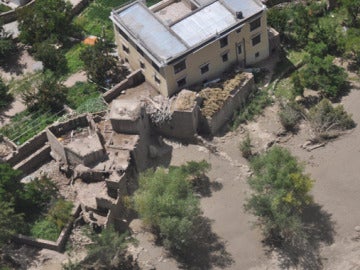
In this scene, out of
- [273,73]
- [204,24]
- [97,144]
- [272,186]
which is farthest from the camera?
[273,73]

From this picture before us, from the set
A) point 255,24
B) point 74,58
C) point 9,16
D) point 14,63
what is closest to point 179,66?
point 255,24

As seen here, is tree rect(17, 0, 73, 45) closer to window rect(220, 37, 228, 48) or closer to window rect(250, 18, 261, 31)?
window rect(220, 37, 228, 48)

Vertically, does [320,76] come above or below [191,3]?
below

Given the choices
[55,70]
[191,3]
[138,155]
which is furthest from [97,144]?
[191,3]

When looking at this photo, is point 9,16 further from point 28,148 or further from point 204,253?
point 204,253

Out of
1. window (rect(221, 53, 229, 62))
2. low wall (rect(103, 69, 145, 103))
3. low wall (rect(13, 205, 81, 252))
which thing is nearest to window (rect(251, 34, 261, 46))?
window (rect(221, 53, 229, 62))

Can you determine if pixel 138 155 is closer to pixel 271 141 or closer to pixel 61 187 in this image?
pixel 61 187

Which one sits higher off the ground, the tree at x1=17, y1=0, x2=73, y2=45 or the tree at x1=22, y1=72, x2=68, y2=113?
the tree at x1=17, y1=0, x2=73, y2=45
